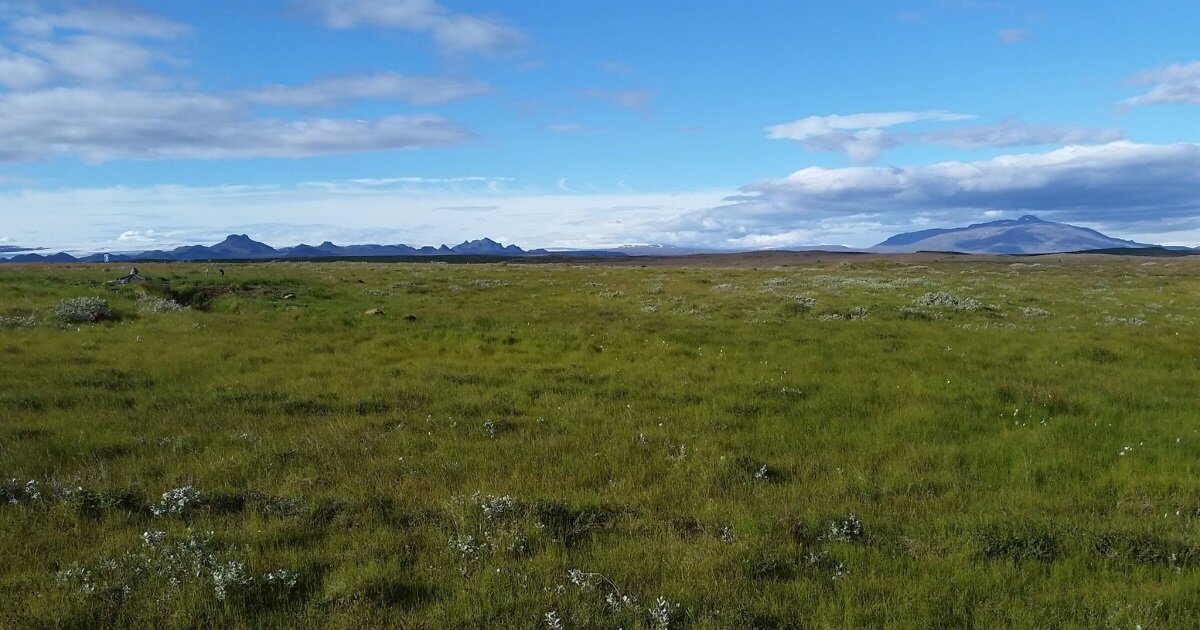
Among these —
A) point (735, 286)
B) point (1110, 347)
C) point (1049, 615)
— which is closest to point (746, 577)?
point (1049, 615)

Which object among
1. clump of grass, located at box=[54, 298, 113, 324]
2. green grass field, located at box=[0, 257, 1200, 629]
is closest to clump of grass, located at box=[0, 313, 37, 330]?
clump of grass, located at box=[54, 298, 113, 324]

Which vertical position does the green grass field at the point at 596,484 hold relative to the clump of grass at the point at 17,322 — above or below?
below

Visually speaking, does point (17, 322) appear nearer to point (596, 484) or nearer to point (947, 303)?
point (596, 484)

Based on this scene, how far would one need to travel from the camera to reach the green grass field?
6.48 metres

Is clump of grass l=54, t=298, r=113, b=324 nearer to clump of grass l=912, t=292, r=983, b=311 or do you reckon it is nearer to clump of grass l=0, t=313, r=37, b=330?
clump of grass l=0, t=313, r=37, b=330

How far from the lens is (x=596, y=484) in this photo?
33.2 ft

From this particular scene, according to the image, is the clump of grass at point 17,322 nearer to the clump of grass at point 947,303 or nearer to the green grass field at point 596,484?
the green grass field at point 596,484

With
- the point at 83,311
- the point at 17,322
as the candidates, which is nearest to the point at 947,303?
the point at 83,311

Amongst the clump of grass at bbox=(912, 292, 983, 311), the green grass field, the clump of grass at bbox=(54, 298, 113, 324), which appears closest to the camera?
the green grass field

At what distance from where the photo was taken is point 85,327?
25.0m

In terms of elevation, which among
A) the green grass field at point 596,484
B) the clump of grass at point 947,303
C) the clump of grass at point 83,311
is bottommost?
the green grass field at point 596,484

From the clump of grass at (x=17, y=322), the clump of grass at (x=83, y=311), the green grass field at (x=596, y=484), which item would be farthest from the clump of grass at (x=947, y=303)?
the clump of grass at (x=17, y=322)

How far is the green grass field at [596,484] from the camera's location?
21.3 feet

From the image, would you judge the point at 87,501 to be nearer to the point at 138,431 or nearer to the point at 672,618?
the point at 138,431
